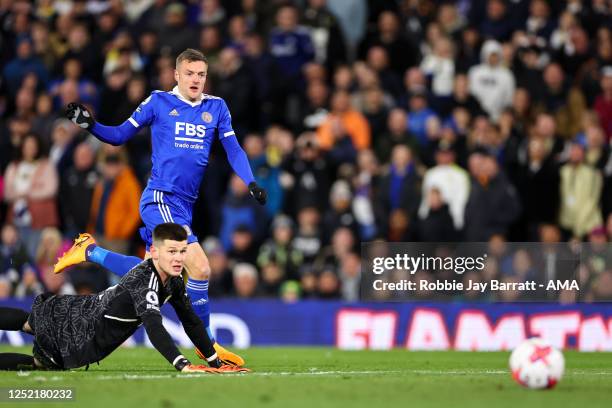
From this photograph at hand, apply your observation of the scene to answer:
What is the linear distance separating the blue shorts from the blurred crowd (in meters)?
6.02

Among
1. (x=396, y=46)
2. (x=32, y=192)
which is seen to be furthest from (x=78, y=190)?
(x=396, y=46)

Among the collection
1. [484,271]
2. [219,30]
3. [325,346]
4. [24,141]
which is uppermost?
[219,30]

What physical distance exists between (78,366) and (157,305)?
3.19 feet

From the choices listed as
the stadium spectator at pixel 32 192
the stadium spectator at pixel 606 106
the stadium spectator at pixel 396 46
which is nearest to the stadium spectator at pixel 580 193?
the stadium spectator at pixel 606 106

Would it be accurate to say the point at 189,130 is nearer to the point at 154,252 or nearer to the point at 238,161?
the point at 238,161

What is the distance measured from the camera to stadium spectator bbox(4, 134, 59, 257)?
1917cm

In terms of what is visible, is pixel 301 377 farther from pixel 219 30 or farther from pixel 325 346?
pixel 219 30

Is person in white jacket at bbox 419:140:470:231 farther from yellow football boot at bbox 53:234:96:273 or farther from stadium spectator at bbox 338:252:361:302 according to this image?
yellow football boot at bbox 53:234:96:273

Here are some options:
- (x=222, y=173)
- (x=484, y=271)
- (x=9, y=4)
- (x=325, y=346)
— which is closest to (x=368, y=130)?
(x=222, y=173)

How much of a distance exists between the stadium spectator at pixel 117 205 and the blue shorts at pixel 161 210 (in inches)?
262

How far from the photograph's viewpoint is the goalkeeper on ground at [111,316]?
10461 mm

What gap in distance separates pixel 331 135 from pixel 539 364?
978cm

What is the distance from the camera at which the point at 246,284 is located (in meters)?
18.0

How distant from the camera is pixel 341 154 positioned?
18.8 meters
